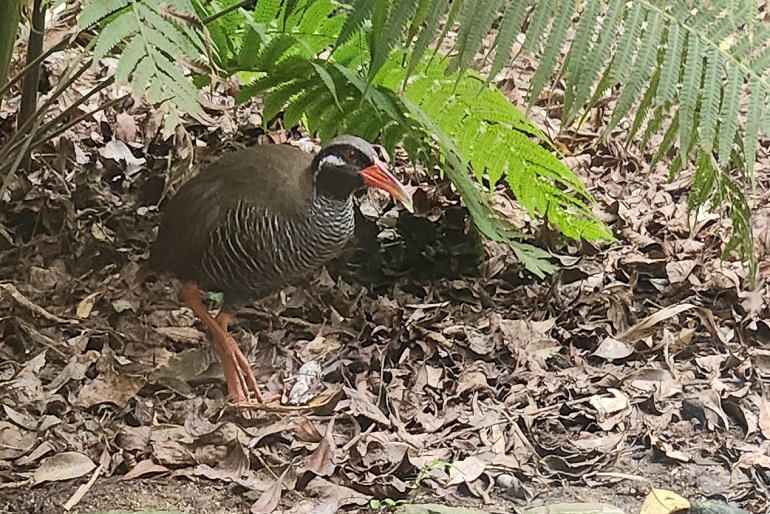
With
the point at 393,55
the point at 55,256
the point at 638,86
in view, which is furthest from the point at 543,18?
the point at 55,256

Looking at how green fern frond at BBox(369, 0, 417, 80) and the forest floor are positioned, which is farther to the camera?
the forest floor

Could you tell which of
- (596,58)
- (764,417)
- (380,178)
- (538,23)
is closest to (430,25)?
(538,23)

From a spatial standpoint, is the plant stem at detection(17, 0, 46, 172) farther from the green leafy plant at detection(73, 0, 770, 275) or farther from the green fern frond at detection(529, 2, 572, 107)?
the green fern frond at detection(529, 2, 572, 107)

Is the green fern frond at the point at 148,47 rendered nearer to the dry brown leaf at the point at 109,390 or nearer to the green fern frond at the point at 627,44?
the green fern frond at the point at 627,44

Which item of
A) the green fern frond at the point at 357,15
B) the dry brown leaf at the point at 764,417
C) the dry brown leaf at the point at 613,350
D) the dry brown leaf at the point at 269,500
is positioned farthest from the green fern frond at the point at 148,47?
the dry brown leaf at the point at 764,417

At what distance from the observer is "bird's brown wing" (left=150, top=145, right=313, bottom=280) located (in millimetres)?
2246

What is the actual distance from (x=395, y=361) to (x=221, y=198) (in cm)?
59

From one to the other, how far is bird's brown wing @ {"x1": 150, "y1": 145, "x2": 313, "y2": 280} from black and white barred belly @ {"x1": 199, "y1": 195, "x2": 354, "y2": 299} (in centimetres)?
2

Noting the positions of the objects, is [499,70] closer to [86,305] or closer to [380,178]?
[380,178]

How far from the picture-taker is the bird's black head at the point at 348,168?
2271mm

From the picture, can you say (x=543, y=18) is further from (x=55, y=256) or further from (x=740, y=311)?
(x=55, y=256)

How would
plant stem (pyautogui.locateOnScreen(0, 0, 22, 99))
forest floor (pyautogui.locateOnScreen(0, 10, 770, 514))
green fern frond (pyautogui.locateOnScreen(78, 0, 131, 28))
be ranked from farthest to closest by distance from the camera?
plant stem (pyautogui.locateOnScreen(0, 0, 22, 99))
forest floor (pyautogui.locateOnScreen(0, 10, 770, 514))
green fern frond (pyautogui.locateOnScreen(78, 0, 131, 28))

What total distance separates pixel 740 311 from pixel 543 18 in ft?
3.55

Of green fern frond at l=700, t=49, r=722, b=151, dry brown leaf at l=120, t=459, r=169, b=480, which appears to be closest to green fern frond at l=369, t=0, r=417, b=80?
green fern frond at l=700, t=49, r=722, b=151
